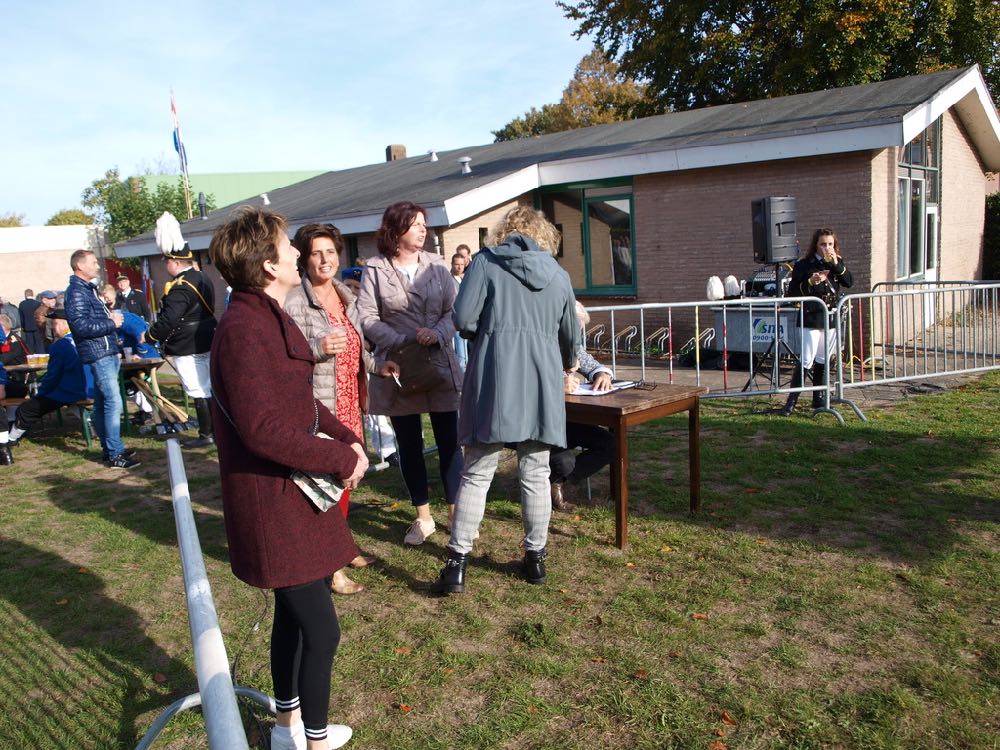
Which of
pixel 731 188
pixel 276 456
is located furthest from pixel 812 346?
pixel 276 456

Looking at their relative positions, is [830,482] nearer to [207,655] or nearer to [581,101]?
[207,655]

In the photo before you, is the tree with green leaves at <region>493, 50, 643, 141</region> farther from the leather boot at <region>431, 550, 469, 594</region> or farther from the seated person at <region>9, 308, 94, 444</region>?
the leather boot at <region>431, 550, 469, 594</region>

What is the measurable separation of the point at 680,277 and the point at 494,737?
12.2 m

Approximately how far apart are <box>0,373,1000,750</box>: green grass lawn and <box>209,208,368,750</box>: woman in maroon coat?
1.72 feet

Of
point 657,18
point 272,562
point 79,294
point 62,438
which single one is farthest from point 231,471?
point 657,18

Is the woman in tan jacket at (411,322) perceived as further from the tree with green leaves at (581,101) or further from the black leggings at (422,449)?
the tree with green leaves at (581,101)

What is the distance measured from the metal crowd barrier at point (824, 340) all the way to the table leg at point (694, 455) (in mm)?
→ 2906

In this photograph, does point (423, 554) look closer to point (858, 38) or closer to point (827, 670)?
point (827, 670)

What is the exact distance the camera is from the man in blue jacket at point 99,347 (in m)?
7.43

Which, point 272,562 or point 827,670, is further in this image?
point 827,670

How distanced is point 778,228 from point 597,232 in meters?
6.05

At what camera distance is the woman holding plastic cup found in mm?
3975

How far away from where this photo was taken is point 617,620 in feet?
12.6

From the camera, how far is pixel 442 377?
184 inches
